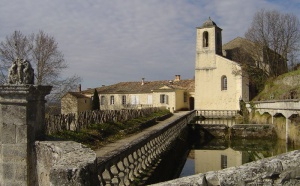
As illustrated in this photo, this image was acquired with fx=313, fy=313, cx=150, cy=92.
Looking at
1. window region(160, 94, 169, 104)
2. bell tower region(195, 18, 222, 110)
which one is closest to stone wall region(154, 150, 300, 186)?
bell tower region(195, 18, 222, 110)

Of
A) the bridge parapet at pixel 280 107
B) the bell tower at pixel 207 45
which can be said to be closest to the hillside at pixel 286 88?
the bridge parapet at pixel 280 107

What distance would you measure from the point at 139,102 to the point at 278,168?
43499 mm

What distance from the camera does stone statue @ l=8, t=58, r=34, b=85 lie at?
16.5ft

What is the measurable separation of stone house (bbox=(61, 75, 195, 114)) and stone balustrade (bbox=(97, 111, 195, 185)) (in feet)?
87.3

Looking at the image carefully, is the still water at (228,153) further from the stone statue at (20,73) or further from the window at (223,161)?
the stone statue at (20,73)

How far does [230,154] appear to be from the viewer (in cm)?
1784

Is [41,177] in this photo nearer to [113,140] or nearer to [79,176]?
[79,176]

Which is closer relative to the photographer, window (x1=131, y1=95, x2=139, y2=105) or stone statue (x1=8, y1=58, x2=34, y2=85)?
stone statue (x1=8, y1=58, x2=34, y2=85)

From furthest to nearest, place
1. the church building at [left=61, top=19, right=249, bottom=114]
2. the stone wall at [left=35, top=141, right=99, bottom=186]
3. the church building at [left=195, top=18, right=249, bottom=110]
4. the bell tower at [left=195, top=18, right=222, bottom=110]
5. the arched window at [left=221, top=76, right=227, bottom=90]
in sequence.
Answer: the bell tower at [left=195, top=18, right=222, bottom=110]
the arched window at [left=221, top=76, right=227, bottom=90]
the church building at [left=61, top=19, right=249, bottom=114]
the church building at [left=195, top=18, right=249, bottom=110]
the stone wall at [left=35, top=141, right=99, bottom=186]

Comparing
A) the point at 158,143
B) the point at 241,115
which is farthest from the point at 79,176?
the point at 241,115

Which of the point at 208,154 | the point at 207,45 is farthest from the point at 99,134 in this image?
the point at 207,45

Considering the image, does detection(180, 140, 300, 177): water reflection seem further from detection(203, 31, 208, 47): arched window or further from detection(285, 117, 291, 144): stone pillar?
detection(203, 31, 208, 47): arched window

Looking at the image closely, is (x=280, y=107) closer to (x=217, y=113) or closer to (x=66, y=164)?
(x=217, y=113)

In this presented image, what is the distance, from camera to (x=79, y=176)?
3.00m
